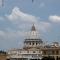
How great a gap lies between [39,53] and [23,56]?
514cm

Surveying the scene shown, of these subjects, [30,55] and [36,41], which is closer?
[30,55]

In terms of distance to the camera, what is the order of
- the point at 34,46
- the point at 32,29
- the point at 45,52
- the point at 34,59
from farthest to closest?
the point at 32,29
the point at 34,46
the point at 45,52
the point at 34,59

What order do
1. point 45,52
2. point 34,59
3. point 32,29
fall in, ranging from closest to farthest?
1. point 34,59
2. point 45,52
3. point 32,29

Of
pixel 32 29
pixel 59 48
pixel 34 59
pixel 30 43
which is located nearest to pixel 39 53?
pixel 34 59

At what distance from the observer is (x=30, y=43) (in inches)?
3888

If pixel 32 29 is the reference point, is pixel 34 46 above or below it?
below

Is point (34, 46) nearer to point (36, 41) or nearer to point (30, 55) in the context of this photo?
point (36, 41)

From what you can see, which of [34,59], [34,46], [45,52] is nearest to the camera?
[34,59]

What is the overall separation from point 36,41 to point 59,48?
14169mm

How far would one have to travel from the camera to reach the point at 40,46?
96.2 m

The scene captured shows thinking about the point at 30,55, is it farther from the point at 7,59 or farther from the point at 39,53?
the point at 7,59

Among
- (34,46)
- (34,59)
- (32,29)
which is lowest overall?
(34,59)

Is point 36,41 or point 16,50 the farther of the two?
→ point 36,41

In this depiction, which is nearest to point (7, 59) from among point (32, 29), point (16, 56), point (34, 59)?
point (16, 56)
